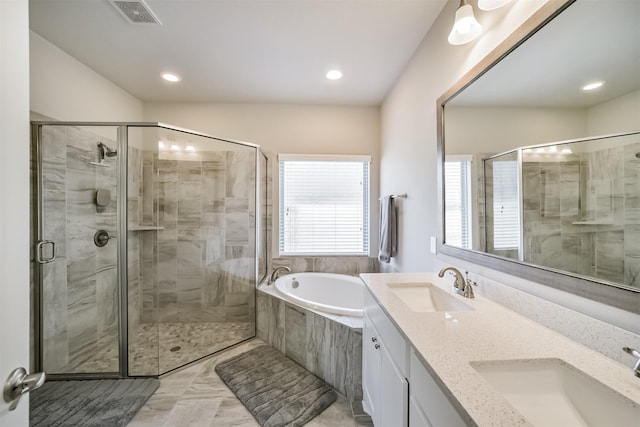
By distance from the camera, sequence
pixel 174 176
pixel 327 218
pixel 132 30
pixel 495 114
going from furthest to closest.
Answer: pixel 327 218 < pixel 174 176 < pixel 132 30 < pixel 495 114

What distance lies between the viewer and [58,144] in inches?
74.9

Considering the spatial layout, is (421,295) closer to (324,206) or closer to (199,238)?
(324,206)

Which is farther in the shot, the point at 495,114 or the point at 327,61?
the point at 327,61

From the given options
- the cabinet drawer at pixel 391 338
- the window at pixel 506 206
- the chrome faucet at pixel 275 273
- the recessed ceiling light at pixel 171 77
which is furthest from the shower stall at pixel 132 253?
the window at pixel 506 206

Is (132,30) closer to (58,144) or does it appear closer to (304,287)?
(58,144)

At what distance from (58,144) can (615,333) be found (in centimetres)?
324

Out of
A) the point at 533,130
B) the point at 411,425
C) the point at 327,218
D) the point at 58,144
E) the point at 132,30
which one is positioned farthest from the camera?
the point at 327,218

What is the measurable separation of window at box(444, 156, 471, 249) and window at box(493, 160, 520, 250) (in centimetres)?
19

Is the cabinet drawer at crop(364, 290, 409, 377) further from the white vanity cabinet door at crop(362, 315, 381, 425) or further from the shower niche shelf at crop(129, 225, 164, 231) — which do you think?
the shower niche shelf at crop(129, 225, 164, 231)

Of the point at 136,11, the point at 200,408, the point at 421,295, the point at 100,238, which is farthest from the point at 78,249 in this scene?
the point at 421,295

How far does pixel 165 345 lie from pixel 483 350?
250cm

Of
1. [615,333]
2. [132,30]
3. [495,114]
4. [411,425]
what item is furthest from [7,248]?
[132,30]

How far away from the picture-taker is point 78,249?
201cm

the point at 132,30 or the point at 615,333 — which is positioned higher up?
the point at 132,30
